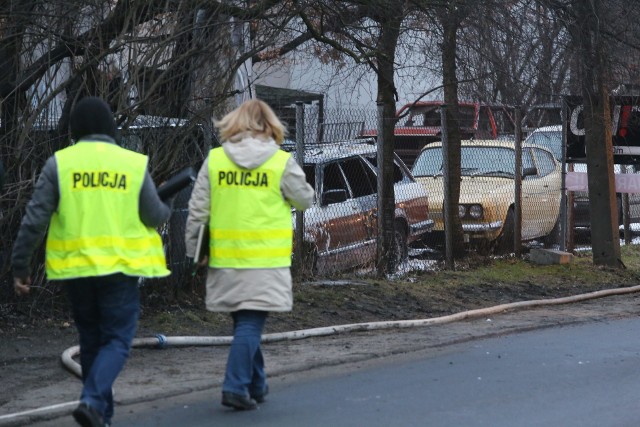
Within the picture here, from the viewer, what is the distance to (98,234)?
5.86 metres

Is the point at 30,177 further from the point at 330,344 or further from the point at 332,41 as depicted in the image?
the point at 332,41

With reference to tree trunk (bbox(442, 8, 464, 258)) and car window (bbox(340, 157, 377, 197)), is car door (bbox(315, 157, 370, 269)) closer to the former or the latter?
car window (bbox(340, 157, 377, 197))

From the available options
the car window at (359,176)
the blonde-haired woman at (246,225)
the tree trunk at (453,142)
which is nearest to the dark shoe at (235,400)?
the blonde-haired woman at (246,225)

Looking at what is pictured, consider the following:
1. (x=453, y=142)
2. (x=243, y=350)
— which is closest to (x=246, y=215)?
(x=243, y=350)

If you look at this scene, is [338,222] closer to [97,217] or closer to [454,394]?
[454,394]

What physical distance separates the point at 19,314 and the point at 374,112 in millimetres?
5329

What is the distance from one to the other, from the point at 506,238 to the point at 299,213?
4670mm

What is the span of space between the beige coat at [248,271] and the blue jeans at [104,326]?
64cm

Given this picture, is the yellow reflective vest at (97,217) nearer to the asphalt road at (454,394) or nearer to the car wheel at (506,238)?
the asphalt road at (454,394)

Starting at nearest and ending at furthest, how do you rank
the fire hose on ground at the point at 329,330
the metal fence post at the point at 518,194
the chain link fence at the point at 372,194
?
1. the fire hose on ground at the point at 329,330
2. the chain link fence at the point at 372,194
3. the metal fence post at the point at 518,194

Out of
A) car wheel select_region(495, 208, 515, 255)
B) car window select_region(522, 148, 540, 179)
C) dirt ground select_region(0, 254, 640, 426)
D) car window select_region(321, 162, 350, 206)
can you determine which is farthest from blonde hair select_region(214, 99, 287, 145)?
car window select_region(522, 148, 540, 179)

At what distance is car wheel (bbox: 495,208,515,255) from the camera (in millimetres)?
15688

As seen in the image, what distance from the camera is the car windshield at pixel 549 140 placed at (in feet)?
58.5

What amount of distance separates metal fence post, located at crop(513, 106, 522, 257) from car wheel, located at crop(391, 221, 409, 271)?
1949 millimetres
